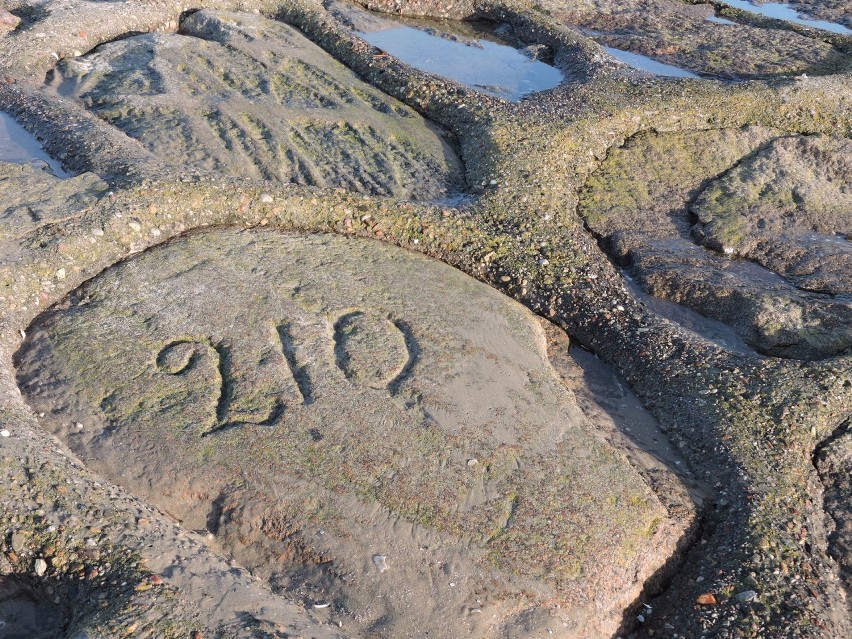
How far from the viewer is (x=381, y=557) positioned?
3.61 metres

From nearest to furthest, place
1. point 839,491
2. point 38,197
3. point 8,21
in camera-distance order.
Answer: point 839,491 → point 38,197 → point 8,21

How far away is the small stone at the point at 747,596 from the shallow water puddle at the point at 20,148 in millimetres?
5458

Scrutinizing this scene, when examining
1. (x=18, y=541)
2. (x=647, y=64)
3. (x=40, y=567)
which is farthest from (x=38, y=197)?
(x=647, y=64)

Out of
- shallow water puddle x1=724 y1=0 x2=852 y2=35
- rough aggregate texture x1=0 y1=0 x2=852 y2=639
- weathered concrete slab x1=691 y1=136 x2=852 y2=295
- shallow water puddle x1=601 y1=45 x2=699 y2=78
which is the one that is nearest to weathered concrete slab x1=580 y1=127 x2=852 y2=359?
weathered concrete slab x1=691 y1=136 x2=852 y2=295

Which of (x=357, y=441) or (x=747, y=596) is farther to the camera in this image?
(x=357, y=441)

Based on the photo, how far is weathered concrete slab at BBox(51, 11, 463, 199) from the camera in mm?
6449

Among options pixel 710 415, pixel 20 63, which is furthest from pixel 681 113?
pixel 20 63

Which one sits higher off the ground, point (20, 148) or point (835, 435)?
point (835, 435)

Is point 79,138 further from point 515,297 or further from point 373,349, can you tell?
point 515,297

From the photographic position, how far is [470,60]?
30.3 ft

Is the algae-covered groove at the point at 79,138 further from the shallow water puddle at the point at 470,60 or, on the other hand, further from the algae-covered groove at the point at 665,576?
the algae-covered groove at the point at 665,576

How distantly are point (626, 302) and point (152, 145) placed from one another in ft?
13.2

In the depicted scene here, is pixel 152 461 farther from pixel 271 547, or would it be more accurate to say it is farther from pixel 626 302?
pixel 626 302

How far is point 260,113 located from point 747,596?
5.51 m
